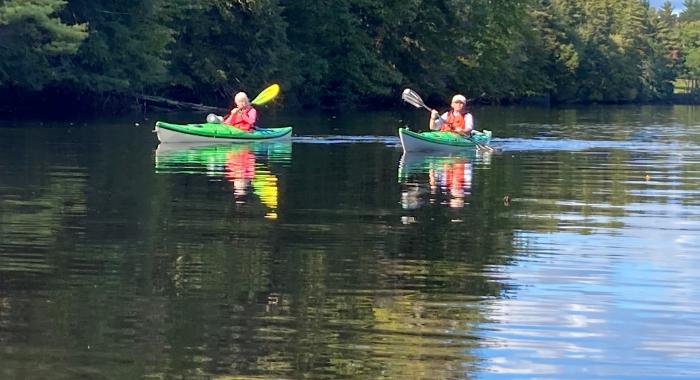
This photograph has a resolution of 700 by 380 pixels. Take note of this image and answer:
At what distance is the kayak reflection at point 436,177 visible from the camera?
620 inches

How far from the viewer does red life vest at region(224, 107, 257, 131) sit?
27719 mm

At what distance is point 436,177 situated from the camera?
19469mm

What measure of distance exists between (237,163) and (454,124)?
6288 mm

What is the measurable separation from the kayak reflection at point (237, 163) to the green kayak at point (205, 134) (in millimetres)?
149

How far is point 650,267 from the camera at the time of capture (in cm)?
1049

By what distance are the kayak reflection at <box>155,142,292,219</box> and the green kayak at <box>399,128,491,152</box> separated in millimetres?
2324

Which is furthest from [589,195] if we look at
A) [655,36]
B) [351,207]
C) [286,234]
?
[655,36]

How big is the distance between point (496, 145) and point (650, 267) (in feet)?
60.6

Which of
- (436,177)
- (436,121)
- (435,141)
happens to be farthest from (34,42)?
(436,177)

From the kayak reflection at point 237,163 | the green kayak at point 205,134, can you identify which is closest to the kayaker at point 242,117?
the green kayak at point 205,134

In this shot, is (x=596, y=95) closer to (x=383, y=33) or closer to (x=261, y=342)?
(x=383, y=33)

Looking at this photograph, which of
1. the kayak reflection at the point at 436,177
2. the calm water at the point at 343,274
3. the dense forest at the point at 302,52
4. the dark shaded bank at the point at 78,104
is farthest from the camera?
the dark shaded bank at the point at 78,104

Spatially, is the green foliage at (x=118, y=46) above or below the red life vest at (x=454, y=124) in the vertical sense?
above

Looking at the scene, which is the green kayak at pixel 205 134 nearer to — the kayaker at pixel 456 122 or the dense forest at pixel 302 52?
the kayaker at pixel 456 122
